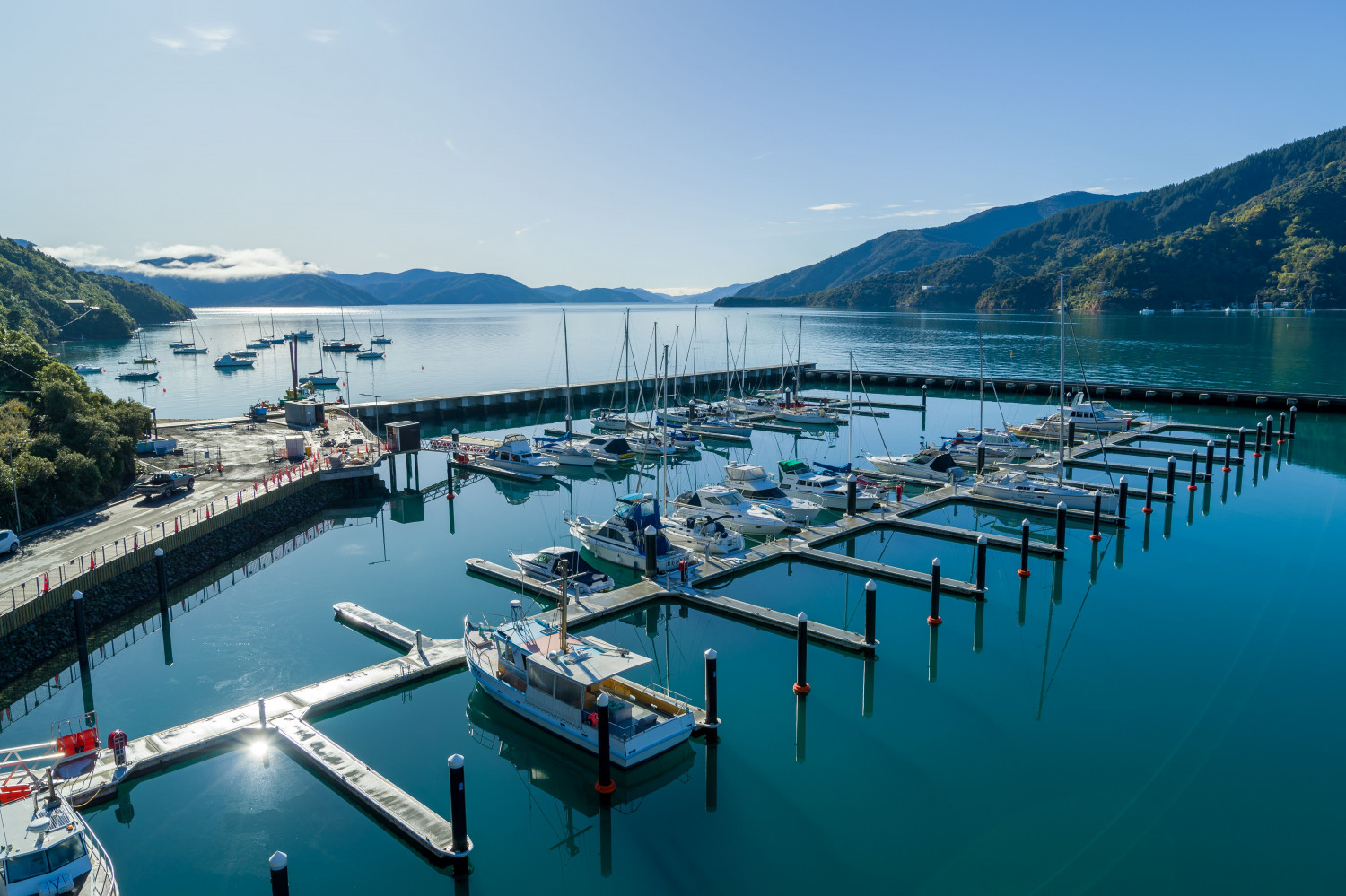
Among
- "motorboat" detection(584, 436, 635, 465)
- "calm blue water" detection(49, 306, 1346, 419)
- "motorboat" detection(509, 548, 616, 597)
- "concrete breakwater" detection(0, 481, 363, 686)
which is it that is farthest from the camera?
"calm blue water" detection(49, 306, 1346, 419)

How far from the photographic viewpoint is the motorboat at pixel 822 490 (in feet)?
135

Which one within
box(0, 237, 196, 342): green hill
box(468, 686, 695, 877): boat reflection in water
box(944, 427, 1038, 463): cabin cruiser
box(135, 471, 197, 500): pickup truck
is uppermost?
box(0, 237, 196, 342): green hill

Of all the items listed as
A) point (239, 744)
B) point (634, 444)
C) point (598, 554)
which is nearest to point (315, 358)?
point (634, 444)

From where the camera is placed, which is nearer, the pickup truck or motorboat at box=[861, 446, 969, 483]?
the pickup truck

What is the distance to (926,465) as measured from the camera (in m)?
48.0

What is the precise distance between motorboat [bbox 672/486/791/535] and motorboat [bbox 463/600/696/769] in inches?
604

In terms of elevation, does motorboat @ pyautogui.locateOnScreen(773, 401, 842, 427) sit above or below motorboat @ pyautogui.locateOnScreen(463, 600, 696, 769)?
above

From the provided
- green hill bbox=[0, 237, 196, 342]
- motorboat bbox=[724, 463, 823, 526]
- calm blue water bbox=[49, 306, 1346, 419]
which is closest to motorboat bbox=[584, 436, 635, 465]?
motorboat bbox=[724, 463, 823, 526]

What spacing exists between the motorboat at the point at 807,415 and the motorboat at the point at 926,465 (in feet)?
70.3

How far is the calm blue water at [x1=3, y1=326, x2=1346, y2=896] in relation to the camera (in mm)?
16156

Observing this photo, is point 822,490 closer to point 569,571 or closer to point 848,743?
point 569,571

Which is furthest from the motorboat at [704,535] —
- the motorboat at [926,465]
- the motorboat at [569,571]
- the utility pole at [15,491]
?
the utility pole at [15,491]

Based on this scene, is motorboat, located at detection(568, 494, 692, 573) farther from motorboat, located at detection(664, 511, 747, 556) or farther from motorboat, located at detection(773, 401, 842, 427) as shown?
motorboat, located at detection(773, 401, 842, 427)

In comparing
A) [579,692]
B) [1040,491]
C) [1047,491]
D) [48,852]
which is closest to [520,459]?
[1040,491]
